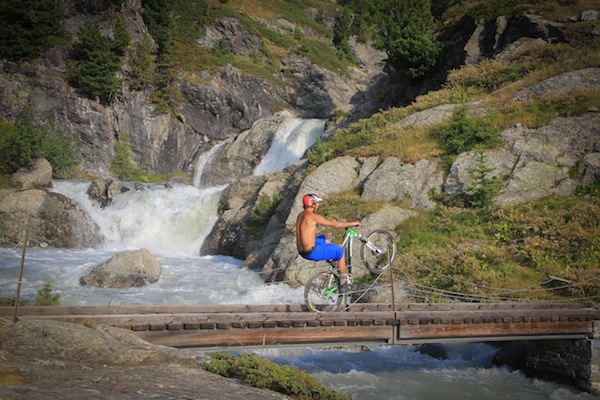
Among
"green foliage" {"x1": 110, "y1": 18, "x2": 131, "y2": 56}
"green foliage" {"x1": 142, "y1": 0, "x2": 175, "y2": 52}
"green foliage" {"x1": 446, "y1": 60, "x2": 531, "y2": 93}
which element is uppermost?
"green foliage" {"x1": 142, "y1": 0, "x2": 175, "y2": 52}

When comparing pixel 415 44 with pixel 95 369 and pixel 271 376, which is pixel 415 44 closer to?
pixel 271 376

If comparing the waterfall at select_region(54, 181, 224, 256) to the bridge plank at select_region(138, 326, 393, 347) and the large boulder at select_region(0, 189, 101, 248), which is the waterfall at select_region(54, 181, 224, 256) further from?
the bridge plank at select_region(138, 326, 393, 347)

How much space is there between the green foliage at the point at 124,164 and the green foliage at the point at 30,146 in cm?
386

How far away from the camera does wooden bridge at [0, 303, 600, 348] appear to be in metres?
9.23

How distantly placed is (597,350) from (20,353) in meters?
13.2

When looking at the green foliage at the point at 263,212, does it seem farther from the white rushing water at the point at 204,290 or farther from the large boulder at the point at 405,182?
the large boulder at the point at 405,182

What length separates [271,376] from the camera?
6902mm

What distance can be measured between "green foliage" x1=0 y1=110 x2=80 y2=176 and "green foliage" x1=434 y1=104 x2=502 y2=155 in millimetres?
28959

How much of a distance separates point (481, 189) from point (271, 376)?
15520 mm

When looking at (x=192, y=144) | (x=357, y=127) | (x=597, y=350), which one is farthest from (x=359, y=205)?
(x=192, y=144)

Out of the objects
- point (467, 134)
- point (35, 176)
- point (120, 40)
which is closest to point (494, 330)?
point (467, 134)

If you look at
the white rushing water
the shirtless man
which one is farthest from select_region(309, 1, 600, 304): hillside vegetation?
the shirtless man

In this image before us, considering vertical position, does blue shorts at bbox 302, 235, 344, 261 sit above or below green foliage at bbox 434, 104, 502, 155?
below

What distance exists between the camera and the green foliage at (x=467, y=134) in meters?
22.1
